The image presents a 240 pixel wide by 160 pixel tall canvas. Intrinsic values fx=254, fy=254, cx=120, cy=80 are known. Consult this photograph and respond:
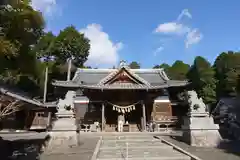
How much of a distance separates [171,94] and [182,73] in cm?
2781

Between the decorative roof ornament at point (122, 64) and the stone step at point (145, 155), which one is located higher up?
the decorative roof ornament at point (122, 64)

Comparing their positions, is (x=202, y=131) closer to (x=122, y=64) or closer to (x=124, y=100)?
(x=124, y=100)

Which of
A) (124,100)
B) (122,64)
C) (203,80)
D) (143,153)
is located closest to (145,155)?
(143,153)

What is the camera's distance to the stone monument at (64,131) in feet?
44.3

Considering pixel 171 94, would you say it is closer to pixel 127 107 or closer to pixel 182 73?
pixel 127 107

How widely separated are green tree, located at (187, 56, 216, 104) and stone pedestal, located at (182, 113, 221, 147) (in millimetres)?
28135

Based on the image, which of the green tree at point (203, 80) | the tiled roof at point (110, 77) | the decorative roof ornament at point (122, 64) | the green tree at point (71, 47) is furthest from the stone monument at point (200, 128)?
the green tree at point (71, 47)

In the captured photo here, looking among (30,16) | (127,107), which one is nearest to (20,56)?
(30,16)

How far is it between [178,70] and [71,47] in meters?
25.5

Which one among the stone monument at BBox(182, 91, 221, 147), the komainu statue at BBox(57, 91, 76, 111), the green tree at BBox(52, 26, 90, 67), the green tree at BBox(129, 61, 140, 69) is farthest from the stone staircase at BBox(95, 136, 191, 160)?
the green tree at BBox(129, 61, 140, 69)

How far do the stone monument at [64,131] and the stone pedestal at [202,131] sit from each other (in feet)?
20.6

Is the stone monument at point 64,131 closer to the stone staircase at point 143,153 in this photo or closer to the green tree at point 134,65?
the stone staircase at point 143,153

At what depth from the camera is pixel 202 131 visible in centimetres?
1352

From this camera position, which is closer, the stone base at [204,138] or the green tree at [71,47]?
the stone base at [204,138]
